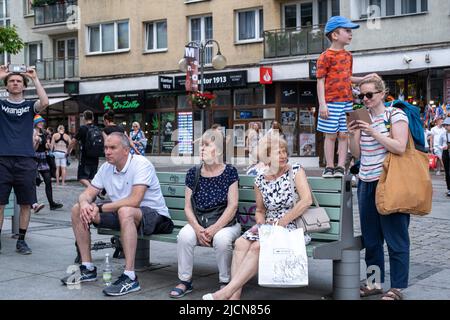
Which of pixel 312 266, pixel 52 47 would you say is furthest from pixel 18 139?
pixel 52 47

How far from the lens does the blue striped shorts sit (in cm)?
619

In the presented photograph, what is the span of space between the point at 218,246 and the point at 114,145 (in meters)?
1.36

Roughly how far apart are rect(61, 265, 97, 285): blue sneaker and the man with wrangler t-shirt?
5.58ft

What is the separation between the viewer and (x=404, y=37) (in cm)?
2288

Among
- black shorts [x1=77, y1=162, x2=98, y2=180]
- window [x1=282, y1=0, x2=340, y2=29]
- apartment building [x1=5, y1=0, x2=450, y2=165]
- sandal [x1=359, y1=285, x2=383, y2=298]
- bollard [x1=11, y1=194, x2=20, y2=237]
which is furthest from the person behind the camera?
window [x1=282, y1=0, x2=340, y2=29]

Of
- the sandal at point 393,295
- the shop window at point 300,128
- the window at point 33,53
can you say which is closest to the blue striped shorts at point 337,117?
the sandal at point 393,295

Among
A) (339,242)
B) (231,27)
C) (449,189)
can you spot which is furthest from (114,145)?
(231,27)

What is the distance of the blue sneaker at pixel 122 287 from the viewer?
5344mm

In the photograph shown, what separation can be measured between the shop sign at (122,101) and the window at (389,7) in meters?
11.2

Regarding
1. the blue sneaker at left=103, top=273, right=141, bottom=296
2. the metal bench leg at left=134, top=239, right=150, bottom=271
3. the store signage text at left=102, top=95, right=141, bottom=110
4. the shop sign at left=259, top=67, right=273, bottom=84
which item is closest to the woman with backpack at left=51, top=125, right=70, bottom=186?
the shop sign at left=259, top=67, right=273, bottom=84

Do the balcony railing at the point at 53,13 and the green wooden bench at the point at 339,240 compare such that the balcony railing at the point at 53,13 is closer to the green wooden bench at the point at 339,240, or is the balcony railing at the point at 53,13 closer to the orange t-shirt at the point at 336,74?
the orange t-shirt at the point at 336,74

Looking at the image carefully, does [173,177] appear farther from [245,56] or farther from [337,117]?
[245,56]

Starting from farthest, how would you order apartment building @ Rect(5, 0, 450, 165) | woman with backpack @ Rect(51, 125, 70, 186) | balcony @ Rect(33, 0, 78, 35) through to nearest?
balcony @ Rect(33, 0, 78, 35) < apartment building @ Rect(5, 0, 450, 165) < woman with backpack @ Rect(51, 125, 70, 186)

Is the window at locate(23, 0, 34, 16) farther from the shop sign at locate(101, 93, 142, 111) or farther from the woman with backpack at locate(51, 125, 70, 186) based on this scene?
the woman with backpack at locate(51, 125, 70, 186)
